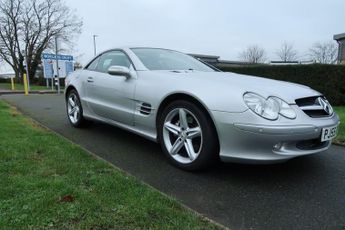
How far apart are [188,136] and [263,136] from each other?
82 centimetres

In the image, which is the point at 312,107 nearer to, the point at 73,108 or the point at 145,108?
the point at 145,108

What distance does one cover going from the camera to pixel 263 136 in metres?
2.92

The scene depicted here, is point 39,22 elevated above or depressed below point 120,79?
above

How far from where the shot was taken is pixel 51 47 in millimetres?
37031

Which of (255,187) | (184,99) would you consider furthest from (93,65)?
(255,187)

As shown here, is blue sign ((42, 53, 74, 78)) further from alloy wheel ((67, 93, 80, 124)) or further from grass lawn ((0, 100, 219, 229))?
grass lawn ((0, 100, 219, 229))

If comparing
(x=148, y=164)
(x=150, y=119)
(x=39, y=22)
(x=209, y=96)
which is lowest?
(x=148, y=164)

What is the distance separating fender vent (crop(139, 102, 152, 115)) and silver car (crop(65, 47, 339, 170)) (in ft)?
0.04

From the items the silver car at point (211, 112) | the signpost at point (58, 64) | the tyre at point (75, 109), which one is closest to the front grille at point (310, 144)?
the silver car at point (211, 112)

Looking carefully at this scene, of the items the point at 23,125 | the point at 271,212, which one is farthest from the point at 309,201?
the point at 23,125

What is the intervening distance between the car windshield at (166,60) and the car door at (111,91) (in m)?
0.21

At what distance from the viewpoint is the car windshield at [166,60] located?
14.2ft

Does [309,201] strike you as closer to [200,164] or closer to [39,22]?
[200,164]

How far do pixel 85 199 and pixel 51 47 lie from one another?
37.4 m
